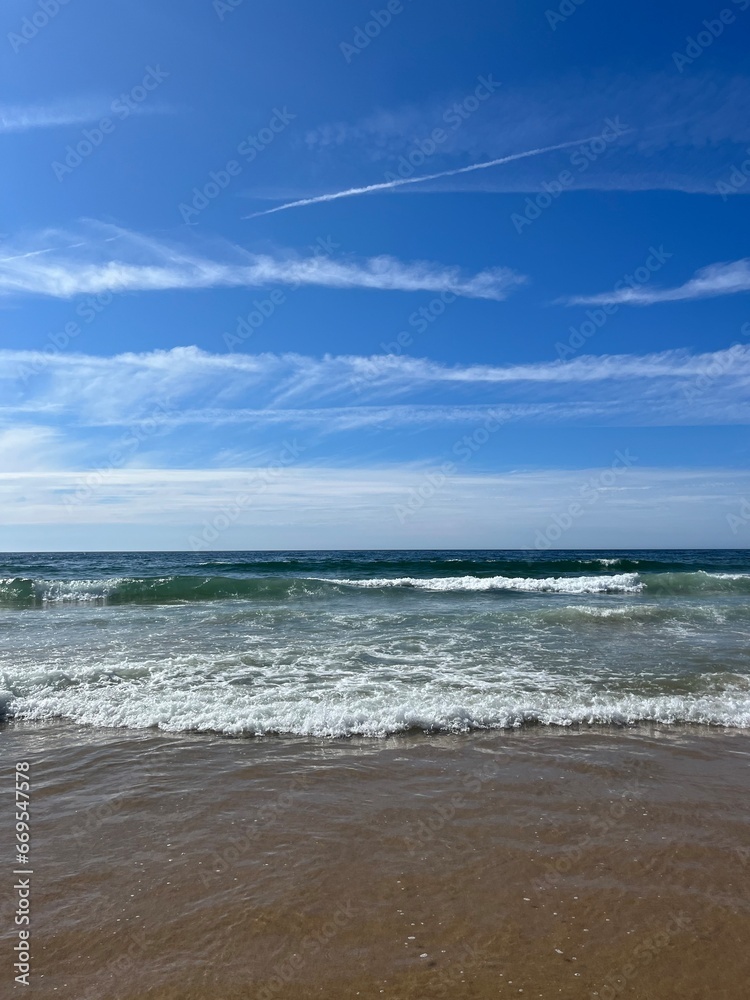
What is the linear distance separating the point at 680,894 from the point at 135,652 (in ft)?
33.2

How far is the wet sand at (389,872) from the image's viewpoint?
3195 mm

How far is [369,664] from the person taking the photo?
1035 cm

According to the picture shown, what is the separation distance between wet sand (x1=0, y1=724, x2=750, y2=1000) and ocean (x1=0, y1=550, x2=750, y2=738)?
1.08 meters

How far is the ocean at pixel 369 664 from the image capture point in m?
7.48

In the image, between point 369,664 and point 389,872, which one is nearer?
point 389,872

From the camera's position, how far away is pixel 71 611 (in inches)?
740

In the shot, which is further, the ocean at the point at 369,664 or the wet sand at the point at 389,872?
the ocean at the point at 369,664

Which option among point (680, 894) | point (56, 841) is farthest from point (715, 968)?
point (56, 841)

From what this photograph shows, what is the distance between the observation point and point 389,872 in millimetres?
4105

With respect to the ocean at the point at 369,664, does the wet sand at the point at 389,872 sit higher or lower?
lower

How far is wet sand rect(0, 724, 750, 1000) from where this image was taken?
3.20m

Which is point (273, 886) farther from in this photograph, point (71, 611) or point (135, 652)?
point (71, 611)

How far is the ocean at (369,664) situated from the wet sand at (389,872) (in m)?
1.08

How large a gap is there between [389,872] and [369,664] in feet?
20.5
